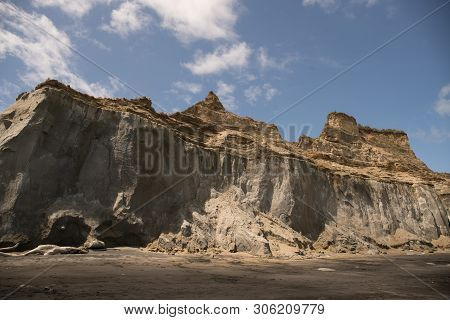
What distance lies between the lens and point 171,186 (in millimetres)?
26484

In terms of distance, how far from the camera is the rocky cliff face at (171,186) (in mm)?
20984

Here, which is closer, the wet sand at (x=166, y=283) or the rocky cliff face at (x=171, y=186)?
the wet sand at (x=166, y=283)

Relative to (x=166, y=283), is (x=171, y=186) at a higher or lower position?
higher

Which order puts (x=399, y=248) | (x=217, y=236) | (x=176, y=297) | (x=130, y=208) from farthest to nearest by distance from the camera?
(x=399, y=248) → (x=217, y=236) → (x=130, y=208) → (x=176, y=297)

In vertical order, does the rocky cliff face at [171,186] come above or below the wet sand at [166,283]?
above

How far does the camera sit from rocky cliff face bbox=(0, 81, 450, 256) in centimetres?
2098

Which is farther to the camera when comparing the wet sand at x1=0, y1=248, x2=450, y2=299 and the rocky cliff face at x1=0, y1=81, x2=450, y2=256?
the rocky cliff face at x1=0, y1=81, x2=450, y2=256

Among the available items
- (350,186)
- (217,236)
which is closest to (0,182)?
(217,236)

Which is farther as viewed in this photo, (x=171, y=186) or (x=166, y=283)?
(x=171, y=186)

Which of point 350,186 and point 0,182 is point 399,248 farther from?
point 0,182

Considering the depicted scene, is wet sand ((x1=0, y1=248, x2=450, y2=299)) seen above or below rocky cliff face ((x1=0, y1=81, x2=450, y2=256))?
below
